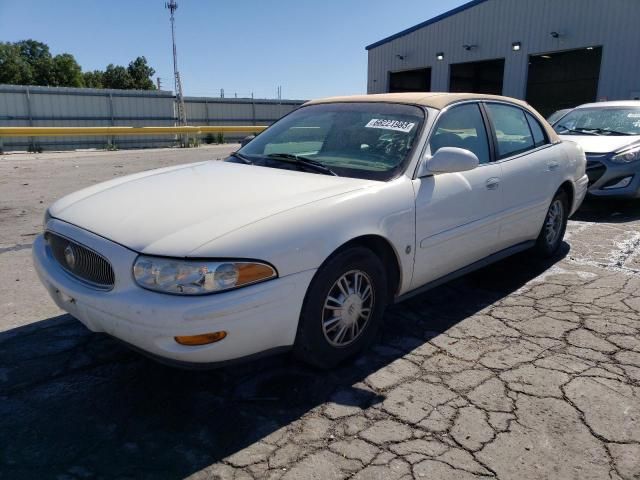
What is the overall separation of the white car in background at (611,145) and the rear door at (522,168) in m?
2.71

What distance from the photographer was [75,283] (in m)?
2.64

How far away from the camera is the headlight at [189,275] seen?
7.47ft

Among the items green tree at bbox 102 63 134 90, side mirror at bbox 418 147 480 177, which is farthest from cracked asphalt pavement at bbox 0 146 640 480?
green tree at bbox 102 63 134 90

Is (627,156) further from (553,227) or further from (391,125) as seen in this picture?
(391,125)

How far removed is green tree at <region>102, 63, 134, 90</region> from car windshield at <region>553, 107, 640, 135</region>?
6589cm

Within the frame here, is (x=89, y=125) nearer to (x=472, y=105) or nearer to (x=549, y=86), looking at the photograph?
(x=472, y=105)

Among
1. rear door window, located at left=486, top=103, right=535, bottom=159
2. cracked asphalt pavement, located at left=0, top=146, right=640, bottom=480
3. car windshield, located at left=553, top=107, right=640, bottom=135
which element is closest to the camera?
cracked asphalt pavement, located at left=0, top=146, right=640, bottom=480

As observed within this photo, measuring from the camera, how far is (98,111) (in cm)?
2400

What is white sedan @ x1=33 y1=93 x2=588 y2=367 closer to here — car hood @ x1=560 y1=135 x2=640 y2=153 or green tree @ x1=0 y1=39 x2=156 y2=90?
car hood @ x1=560 y1=135 x2=640 y2=153

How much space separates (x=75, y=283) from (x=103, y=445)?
0.82 metres

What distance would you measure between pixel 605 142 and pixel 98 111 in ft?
73.6

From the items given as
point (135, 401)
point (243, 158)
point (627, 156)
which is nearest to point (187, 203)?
point (135, 401)

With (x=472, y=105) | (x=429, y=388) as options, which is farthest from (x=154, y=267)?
(x=472, y=105)

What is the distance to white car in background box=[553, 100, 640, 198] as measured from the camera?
22.4 ft
